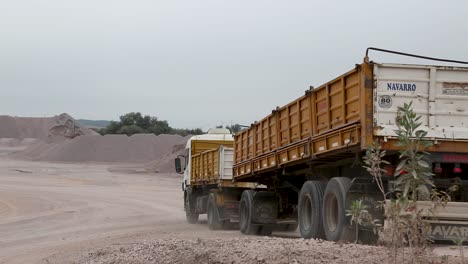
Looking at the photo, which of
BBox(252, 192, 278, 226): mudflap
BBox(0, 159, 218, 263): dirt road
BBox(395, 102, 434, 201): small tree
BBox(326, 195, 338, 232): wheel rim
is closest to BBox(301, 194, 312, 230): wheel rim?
BBox(326, 195, 338, 232): wheel rim

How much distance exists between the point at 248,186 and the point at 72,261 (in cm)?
786

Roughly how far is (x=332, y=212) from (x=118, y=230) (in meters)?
11.1

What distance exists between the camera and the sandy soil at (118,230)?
28.3ft

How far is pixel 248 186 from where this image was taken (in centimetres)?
1927

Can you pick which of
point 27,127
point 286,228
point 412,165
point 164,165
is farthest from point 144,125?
point 412,165

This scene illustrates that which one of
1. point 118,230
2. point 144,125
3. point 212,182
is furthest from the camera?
point 144,125

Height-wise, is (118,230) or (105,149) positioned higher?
(105,149)

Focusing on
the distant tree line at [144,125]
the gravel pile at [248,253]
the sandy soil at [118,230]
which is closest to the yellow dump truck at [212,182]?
the sandy soil at [118,230]

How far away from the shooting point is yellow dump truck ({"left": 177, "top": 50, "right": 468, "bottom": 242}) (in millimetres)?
10062

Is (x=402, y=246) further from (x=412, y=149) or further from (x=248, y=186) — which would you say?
(x=248, y=186)

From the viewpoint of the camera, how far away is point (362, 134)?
10078 millimetres

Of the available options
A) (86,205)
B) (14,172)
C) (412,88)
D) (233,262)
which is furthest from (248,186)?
(14,172)

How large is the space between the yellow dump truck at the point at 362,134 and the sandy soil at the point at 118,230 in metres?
1.43

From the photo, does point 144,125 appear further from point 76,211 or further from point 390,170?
point 390,170
